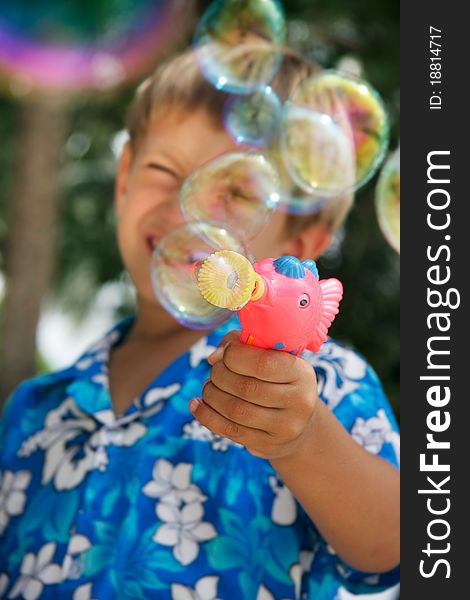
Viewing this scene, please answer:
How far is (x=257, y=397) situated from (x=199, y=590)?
1.26 ft

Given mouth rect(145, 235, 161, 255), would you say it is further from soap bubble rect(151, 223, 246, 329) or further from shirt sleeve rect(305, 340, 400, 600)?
shirt sleeve rect(305, 340, 400, 600)

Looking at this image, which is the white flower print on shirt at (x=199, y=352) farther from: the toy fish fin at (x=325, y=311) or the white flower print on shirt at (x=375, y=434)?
the toy fish fin at (x=325, y=311)

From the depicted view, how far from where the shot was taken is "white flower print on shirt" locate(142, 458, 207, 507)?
1133 mm

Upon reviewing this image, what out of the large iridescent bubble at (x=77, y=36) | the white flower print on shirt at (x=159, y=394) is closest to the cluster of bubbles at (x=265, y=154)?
the white flower print on shirt at (x=159, y=394)

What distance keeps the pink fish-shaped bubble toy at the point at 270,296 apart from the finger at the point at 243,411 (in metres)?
0.07

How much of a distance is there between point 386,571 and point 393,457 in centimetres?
15

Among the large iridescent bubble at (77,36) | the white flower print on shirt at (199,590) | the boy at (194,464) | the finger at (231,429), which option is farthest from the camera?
the large iridescent bubble at (77,36)

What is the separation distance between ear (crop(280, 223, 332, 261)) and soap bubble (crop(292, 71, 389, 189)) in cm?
11

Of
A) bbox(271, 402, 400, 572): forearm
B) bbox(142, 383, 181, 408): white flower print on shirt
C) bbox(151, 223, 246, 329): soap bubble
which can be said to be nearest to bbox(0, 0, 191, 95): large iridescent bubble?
bbox(151, 223, 246, 329): soap bubble

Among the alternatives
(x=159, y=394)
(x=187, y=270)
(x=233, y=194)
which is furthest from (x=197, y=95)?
(x=159, y=394)

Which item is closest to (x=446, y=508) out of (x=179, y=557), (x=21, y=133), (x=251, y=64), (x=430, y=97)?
(x=179, y=557)

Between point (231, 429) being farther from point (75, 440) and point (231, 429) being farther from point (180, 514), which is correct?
point (75, 440)

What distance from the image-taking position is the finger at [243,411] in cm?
83

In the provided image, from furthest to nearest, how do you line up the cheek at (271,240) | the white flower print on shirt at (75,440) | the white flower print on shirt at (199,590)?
the cheek at (271,240) < the white flower print on shirt at (75,440) < the white flower print on shirt at (199,590)
